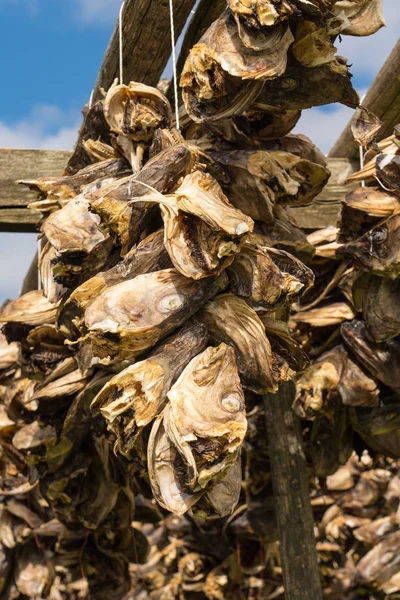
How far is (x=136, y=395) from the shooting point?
657 mm

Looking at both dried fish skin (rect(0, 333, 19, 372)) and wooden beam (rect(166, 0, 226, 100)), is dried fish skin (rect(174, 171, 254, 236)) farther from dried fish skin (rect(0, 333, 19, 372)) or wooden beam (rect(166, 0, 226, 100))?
dried fish skin (rect(0, 333, 19, 372))

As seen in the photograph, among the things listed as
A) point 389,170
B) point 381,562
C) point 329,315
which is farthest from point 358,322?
point 381,562

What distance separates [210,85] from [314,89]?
0.47ft

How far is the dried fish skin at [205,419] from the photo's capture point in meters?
0.61

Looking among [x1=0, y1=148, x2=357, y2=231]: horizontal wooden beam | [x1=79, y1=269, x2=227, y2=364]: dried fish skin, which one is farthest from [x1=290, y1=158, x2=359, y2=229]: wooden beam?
[x1=79, y1=269, x2=227, y2=364]: dried fish skin

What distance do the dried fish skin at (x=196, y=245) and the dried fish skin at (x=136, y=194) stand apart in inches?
3.3

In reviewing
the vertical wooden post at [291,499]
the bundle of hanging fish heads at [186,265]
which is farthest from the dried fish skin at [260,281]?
the vertical wooden post at [291,499]

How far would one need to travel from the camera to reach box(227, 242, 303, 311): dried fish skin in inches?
29.0

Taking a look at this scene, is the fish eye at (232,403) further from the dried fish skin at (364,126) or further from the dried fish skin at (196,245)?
the dried fish skin at (364,126)

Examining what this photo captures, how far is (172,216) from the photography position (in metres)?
0.69

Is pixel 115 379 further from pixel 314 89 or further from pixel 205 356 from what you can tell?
pixel 314 89

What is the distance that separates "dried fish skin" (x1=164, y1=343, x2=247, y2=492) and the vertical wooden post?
0.76 meters

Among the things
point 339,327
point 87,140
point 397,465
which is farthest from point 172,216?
point 397,465

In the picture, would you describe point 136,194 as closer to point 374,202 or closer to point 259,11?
point 259,11
